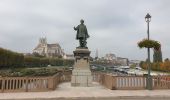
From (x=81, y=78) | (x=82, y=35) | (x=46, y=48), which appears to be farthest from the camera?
(x=46, y=48)

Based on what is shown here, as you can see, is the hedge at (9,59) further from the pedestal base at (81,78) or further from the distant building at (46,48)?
the distant building at (46,48)

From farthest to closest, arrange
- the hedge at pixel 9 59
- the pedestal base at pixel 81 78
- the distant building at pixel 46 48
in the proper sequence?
the distant building at pixel 46 48 < the hedge at pixel 9 59 < the pedestal base at pixel 81 78

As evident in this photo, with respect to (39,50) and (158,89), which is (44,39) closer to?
(39,50)

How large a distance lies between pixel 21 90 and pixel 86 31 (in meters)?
8.24

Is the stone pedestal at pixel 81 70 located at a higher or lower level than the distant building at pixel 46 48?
lower

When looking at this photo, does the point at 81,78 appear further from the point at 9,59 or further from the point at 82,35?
the point at 9,59

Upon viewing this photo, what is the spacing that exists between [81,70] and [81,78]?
2.01 ft

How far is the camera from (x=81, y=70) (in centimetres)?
2008

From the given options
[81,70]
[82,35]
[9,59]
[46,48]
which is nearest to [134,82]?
[81,70]

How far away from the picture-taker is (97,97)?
1362 centimetres

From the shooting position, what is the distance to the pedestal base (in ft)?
65.1

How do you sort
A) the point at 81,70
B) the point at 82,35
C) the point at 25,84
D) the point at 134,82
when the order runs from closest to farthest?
the point at 25,84 < the point at 134,82 < the point at 81,70 < the point at 82,35

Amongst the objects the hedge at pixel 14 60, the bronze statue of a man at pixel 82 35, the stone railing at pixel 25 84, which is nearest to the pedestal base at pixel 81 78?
the bronze statue of a man at pixel 82 35

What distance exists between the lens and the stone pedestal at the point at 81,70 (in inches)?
784
